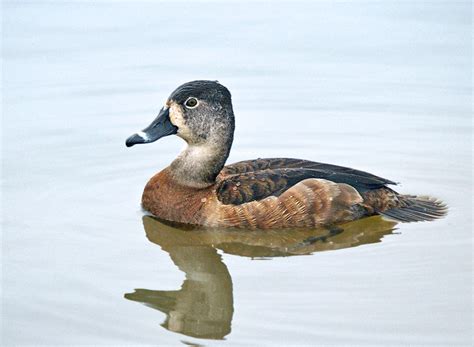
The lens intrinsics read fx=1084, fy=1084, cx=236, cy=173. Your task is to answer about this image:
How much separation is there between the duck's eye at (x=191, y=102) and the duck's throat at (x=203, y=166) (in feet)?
1.13

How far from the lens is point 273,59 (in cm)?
1301

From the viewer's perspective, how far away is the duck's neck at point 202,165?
353 inches

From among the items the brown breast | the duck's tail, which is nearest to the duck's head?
the brown breast

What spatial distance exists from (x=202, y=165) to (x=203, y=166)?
0.05 ft

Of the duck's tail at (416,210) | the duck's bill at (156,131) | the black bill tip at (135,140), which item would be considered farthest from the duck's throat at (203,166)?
the duck's tail at (416,210)

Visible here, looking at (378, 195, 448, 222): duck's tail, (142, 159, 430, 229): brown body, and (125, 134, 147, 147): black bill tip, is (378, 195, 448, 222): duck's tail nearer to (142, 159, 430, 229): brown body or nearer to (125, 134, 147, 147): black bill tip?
(142, 159, 430, 229): brown body

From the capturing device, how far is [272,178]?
874cm

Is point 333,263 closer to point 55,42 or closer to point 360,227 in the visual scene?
point 360,227

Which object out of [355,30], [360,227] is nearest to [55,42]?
[355,30]

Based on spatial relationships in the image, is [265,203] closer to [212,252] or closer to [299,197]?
[299,197]

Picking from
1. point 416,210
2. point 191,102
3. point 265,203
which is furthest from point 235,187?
point 416,210

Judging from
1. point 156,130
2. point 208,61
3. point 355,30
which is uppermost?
point 355,30

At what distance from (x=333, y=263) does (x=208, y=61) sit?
17.4 feet

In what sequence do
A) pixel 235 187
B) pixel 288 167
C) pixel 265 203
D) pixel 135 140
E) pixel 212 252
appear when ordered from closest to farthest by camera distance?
pixel 212 252 → pixel 265 203 → pixel 235 187 → pixel 135 140 → pixel 288 167
